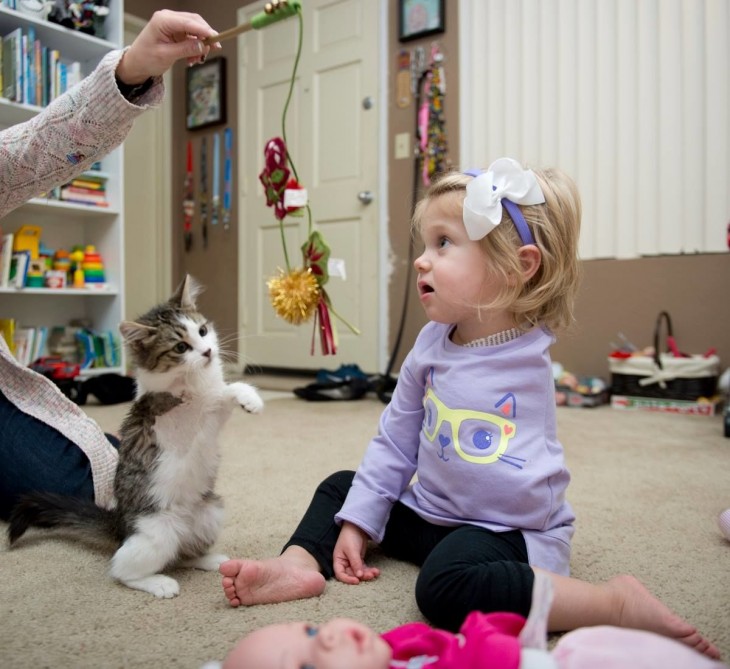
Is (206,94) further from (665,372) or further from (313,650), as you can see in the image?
(313,650)

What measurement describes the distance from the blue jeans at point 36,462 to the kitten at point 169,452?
0.65 ft

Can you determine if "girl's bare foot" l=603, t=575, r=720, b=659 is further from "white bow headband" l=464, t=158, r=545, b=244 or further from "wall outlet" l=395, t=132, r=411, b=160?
"wall outlet" l=395, t=132, r=411, b=160

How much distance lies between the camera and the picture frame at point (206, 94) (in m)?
4.11

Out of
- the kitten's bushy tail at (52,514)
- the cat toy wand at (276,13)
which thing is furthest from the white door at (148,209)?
the cat toy wand at (276,13)

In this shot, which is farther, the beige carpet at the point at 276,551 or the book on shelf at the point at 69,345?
the book on shelf at the point at 69,345

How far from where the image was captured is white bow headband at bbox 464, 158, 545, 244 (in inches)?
33.0

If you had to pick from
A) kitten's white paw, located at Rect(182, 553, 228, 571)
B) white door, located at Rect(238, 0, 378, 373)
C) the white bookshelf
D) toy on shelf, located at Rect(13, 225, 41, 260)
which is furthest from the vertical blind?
kitten's white paw, located at Rect(182, 553, 228, 571)

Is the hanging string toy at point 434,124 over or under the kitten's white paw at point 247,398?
over

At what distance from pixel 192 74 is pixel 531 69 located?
2.43 metres

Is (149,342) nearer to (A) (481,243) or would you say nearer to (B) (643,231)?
(A) (481,243)

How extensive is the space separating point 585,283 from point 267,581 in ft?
7.93

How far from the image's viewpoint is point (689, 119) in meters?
2.56

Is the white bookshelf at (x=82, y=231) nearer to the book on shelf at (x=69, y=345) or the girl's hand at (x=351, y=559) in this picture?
the book on shelf at (x=69, y=345)

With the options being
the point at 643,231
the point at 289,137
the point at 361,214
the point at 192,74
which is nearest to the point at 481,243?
the point at 643,231
